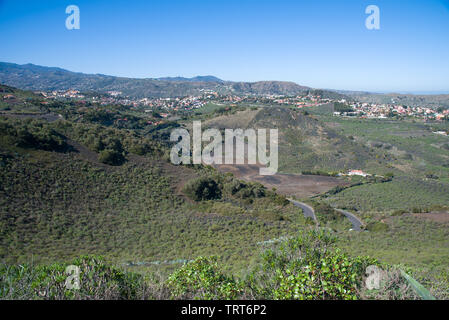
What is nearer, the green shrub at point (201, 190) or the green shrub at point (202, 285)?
the green shrub at point (202, 285)

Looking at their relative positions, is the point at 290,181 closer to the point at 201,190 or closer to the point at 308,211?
the point at 308,211

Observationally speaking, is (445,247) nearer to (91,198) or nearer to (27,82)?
(91,198)

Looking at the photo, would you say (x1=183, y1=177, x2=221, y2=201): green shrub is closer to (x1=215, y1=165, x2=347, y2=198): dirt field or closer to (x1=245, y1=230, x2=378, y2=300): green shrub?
(x1=245, y1=230, x2=378, y2=300): green shrub
